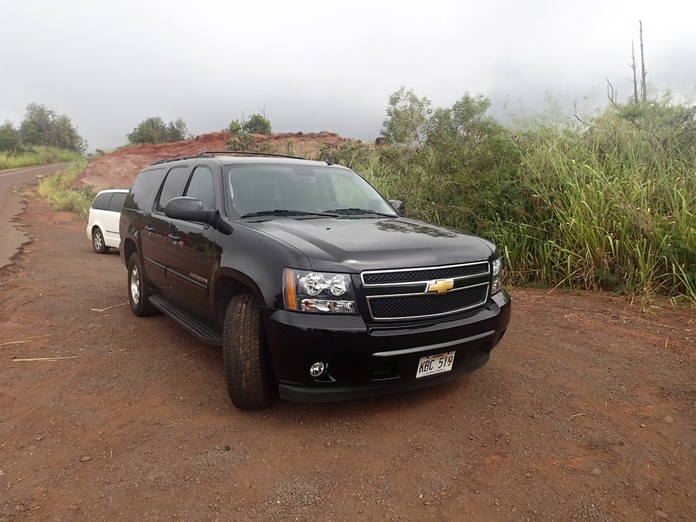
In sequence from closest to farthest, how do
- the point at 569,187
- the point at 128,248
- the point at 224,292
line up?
1. the point at 224,292
2. the point at 128,248
3. the point at 569,187

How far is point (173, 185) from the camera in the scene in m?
4.81

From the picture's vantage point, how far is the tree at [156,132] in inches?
1709

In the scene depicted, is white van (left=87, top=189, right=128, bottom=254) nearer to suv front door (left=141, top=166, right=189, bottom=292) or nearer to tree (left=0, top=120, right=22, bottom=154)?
suv front door (left=141, top=166, right=189, bottom=292)

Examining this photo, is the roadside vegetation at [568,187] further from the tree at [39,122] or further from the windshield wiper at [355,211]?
the tree at [39,122]

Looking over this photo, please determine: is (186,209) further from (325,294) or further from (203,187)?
(325,294)

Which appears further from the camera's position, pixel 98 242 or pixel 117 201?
pixel 98 242

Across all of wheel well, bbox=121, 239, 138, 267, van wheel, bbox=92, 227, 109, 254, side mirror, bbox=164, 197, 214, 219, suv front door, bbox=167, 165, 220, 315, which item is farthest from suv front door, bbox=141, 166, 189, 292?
van wheel, bbox=92, 227, 109, 254

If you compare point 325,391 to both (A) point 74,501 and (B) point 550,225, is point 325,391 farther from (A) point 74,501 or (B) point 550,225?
(B) point 550,225

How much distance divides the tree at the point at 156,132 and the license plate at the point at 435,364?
146 feet

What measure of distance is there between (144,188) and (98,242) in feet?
20.9

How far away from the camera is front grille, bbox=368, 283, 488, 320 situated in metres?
2.82

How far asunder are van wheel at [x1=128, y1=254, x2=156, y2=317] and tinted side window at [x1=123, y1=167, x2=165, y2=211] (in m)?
0.61

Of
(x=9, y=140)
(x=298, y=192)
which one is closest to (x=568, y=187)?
(x=298, y=192)

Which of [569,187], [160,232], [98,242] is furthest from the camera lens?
[98,242]
